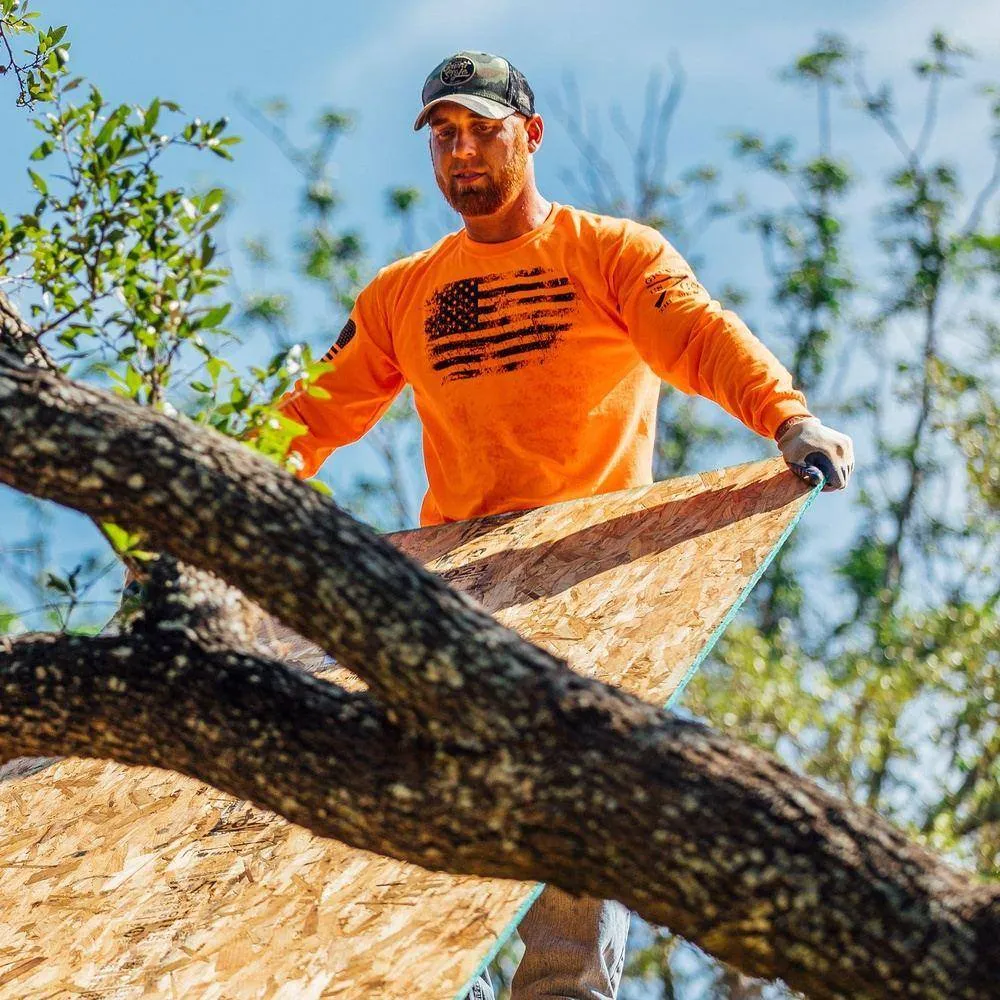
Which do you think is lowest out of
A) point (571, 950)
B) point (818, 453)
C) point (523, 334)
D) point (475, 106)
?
point (571, 950)

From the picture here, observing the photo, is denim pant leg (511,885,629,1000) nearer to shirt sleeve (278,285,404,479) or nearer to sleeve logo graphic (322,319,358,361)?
shirt sleeve (278,285,404,479)

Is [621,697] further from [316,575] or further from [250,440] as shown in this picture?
[250,440]

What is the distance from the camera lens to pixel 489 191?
4832 millimetres

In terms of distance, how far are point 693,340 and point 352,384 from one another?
4.47ft

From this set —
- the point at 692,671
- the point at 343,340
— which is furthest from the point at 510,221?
the point at 692,671

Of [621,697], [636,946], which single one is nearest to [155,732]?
[621,697]

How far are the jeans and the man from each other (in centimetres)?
138

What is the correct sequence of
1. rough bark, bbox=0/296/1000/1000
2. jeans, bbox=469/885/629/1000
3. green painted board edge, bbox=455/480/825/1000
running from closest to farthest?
rough bark, bbox=0/296/1000/1000, green painted board edge, bbox=455/480/825/1000, jeans, bbox=469/885/629/1000

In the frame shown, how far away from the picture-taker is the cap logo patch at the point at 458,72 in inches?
193

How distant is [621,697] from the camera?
2.50m

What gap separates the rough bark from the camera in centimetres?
231

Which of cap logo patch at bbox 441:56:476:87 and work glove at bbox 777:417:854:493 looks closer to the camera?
work glove at bbox 777:417:854:493

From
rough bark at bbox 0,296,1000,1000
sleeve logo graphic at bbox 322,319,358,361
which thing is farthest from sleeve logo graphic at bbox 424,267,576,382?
rough bark at bbox 0,296,1000,1000

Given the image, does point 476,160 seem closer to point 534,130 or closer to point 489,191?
point 489,191
